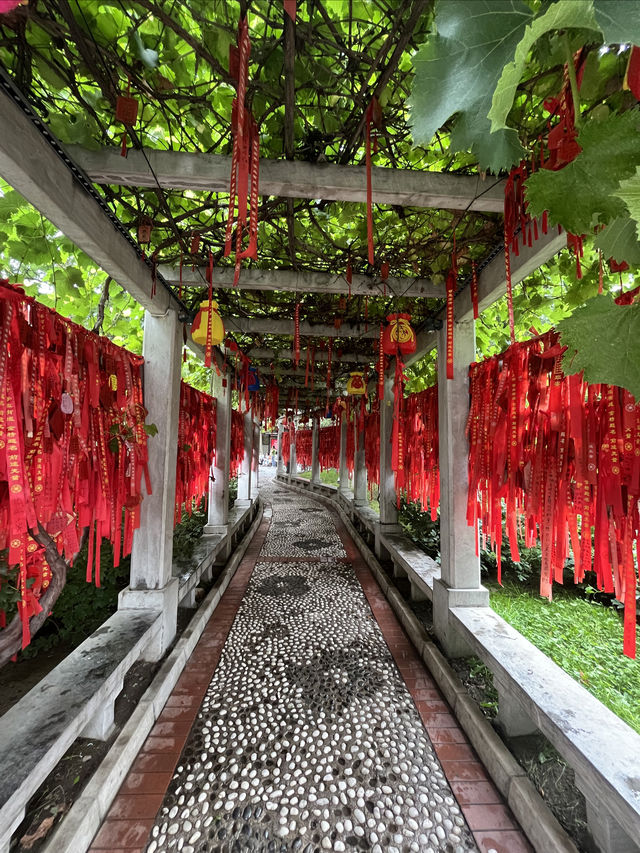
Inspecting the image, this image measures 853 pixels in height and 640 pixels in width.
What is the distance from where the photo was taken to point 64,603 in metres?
3.46

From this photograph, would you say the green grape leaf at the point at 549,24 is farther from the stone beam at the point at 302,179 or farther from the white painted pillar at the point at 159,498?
the white painted pillar at the point at 159,498

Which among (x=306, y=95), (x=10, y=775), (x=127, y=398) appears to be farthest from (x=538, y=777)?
(x=306, y=95)

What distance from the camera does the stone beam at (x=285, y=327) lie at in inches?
177

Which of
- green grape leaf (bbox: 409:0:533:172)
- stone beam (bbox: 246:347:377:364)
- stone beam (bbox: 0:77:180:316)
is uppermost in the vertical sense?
stone beam (bbox: 246:347:377:364)

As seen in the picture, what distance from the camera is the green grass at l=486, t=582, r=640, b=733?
100 inches

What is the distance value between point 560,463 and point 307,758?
216 cm

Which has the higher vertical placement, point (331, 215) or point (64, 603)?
point (331, 215)

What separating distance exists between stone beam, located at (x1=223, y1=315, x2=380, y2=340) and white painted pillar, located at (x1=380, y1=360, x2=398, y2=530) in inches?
46.2

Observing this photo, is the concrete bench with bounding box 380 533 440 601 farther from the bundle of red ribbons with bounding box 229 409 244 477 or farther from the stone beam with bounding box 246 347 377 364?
the bundle of red ribbons with bounding box 229 409 244 477

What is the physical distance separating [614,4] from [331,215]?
9.28 feet

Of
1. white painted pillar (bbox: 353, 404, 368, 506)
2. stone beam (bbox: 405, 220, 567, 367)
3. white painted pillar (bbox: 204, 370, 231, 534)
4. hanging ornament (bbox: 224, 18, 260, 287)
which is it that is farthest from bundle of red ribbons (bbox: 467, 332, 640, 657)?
white painted pillar (bbox: 353, 404, 368, 506)

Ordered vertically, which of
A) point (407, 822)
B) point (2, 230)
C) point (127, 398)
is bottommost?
point (407, 822)

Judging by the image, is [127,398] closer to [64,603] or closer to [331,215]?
[331,215]

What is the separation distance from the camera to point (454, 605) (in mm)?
2955
